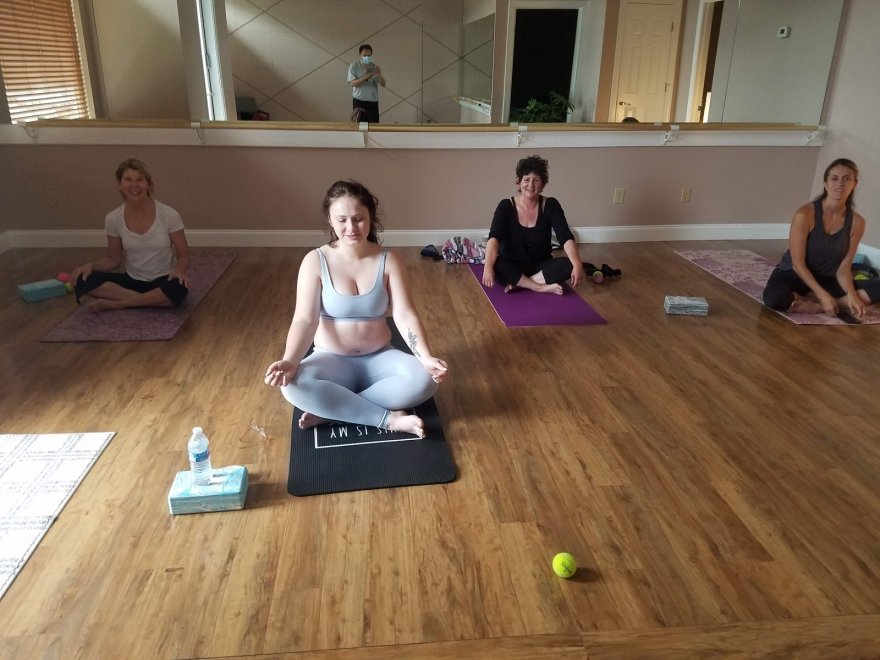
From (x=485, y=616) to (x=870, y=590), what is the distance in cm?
90

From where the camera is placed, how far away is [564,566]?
5.01 ft

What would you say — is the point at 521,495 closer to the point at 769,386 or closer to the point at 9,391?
the point at 769,386

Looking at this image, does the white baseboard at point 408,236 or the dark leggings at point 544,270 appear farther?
the white baseboard at point 408,236

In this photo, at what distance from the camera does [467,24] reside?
5434 mm

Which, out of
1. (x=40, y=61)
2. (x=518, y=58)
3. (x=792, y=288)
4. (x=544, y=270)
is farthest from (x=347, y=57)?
(x=792, y=288)

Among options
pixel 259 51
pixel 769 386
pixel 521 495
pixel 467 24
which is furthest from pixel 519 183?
pixel 259 51

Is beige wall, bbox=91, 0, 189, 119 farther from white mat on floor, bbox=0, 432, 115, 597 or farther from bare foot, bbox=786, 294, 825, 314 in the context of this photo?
bare foot, bbox=786, 294, 825, 314

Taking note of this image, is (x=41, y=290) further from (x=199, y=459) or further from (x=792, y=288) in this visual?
(x=792, y=288)

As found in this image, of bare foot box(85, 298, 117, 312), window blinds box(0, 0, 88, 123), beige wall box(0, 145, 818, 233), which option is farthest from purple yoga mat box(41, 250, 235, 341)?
window blinds box(0, 0, 88, 123)

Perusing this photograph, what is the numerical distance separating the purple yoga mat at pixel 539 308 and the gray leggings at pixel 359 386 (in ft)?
3.41

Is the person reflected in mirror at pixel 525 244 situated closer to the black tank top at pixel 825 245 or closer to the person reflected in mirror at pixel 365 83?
the black tank top at pixel 825 245

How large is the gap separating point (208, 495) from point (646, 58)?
467 cm

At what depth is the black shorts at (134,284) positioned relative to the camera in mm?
3127

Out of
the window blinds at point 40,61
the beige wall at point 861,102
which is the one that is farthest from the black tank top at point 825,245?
the window blinds at point 40,61
